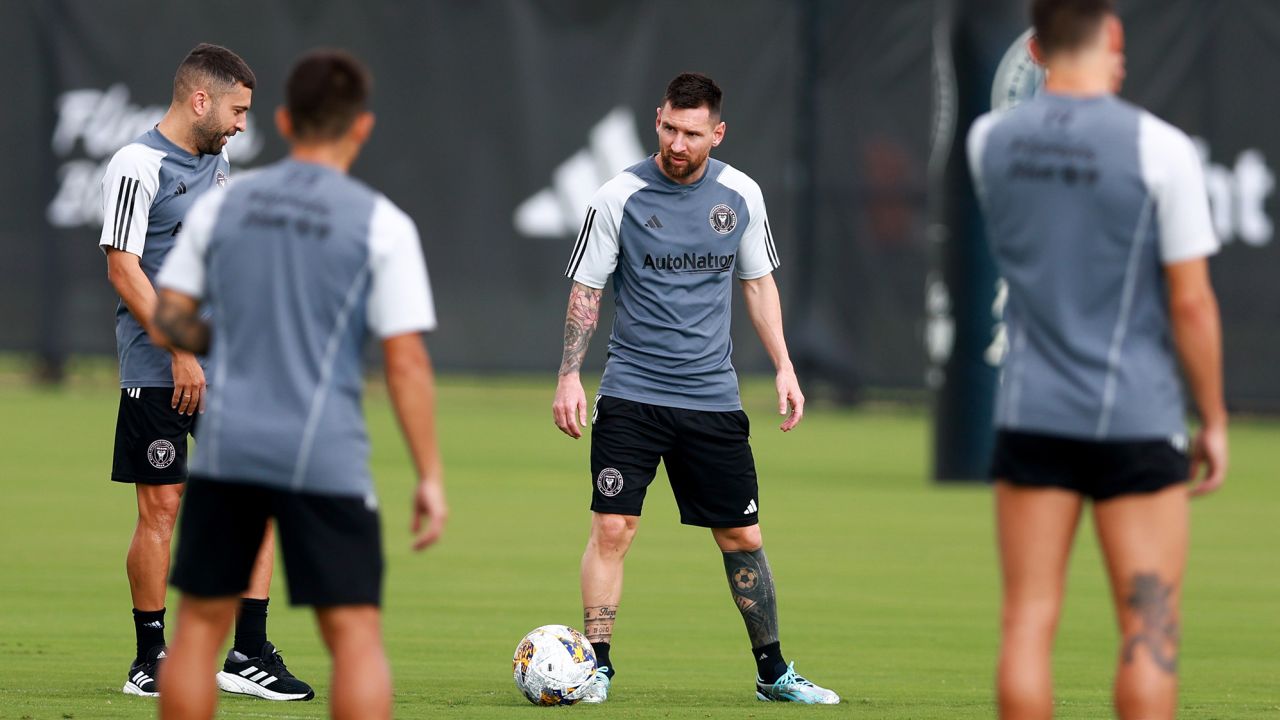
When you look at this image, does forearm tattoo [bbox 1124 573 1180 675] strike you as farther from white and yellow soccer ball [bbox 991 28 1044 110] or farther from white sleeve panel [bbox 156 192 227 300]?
white and yellow soccer ball [bbox 991 28 1044 110]

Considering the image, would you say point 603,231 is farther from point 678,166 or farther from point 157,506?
point 157,506

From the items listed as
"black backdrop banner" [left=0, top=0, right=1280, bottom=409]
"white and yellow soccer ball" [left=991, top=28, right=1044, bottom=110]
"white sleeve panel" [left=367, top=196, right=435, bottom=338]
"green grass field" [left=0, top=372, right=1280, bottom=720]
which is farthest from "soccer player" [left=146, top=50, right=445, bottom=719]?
"black backdrop banner" [left=0, top=0, right=1280, bottom=409]

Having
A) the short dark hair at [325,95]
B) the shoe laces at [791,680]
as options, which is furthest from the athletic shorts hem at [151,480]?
the short dark hair at [325,95]

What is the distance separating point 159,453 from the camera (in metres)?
7.21

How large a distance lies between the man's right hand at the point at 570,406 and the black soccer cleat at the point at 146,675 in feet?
5.49

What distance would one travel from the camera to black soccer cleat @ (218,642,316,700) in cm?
700

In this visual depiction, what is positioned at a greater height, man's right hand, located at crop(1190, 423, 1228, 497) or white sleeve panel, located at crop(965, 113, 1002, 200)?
white sleeve panel, located at crop(965, 113, 1002, 200)

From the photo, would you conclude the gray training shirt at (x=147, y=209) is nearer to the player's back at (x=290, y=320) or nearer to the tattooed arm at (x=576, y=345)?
the tattooed arm at (x=576, y=345)

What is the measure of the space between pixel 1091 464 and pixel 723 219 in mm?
2827

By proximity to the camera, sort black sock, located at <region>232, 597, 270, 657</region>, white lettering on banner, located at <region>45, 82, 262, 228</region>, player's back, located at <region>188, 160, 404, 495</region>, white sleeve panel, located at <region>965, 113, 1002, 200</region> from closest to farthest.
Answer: player's back, located at <region>188, 160, 404, 495</region>, white sleeve panel, located at <region>965, 113, 1002, 200</region>, black sock, located at <region>232, 597, 270, 657</region>, white lettering on banner, located at <region>45, 82, 262, 228</region>

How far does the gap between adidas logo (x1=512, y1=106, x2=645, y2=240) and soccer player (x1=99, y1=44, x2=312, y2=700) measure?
50.8 ft

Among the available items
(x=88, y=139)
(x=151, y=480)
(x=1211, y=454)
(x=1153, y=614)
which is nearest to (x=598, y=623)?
(x=151, y=480)

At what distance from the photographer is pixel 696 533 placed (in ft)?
43.0

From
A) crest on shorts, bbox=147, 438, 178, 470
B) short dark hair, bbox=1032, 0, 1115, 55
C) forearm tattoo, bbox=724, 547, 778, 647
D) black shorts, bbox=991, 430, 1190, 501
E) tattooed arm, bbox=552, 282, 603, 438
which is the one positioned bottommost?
forearm tattoo, bbox=724, 547, 778, 647
